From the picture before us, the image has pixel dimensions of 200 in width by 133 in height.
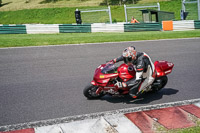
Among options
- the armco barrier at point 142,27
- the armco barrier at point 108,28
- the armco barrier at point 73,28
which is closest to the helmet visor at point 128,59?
the armco barrier at point 73,28

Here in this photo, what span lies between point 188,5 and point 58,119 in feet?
75.5

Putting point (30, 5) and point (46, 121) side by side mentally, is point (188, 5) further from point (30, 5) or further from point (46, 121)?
point (30, 5)

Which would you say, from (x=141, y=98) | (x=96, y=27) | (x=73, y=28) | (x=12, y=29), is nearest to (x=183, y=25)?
(x=96, y=27)

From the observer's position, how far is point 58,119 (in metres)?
5.83

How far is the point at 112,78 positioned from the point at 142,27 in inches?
615

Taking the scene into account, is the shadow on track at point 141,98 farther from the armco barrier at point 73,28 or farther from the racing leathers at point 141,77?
the armco barrier at point 73,28

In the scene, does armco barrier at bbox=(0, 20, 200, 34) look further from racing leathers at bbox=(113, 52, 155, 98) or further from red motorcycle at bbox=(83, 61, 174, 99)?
racing leathers at bbox=(113, 52, 155, 98)

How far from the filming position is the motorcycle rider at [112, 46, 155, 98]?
6.52 metres

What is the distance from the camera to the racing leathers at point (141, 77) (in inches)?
257

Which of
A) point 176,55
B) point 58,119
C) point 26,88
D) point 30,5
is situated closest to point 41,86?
point 26,88

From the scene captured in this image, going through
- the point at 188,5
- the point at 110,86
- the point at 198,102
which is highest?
the point at 188,5

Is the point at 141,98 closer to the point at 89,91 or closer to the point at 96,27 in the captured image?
the point at 89,91

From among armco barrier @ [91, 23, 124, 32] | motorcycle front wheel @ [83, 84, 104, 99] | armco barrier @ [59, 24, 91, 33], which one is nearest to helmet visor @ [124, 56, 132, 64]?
motorcycle front wheel @ [83, 84, 104, 99]

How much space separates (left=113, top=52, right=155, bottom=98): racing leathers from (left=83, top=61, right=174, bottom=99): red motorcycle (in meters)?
0.19
